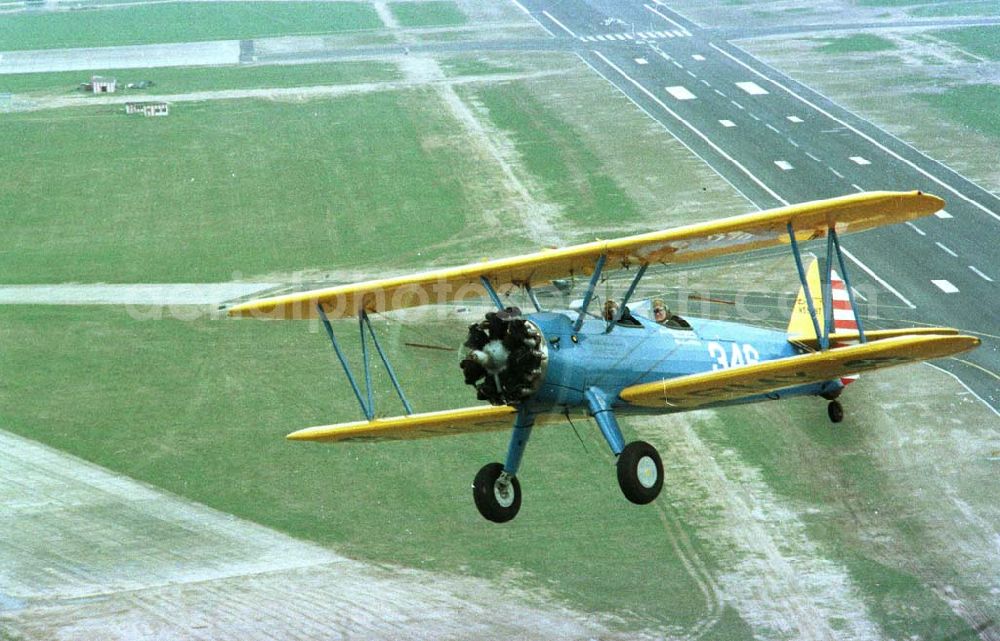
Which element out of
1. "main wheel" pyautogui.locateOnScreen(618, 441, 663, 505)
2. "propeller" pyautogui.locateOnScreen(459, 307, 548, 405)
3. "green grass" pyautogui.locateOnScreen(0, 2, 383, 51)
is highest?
"propeller" pyautogui.locateOnScreen(459, 307, 548, 405)

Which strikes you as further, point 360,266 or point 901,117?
point 901,117

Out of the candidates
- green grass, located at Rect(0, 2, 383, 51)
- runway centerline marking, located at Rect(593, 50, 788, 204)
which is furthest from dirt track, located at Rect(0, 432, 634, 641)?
green grass, located at Rect(0, 2, 383, 51)

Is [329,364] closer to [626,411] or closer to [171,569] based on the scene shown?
[171,569]

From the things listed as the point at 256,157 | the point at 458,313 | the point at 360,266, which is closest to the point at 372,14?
the point at 256,157

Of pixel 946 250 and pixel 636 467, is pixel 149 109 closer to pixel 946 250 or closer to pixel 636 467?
pixel 946 250

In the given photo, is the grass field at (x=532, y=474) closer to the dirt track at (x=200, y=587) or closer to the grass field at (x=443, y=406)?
the grass field at (x=443, y=406)

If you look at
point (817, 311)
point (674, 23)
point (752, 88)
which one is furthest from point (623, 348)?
point (674, 23)

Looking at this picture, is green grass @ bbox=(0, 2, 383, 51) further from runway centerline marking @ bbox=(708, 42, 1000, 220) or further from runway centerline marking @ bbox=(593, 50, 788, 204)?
runway centerline marking @ bbox=(708, 42, 1000, 220)

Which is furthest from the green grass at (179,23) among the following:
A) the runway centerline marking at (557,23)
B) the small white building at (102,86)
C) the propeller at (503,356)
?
the propeller at (503,356)
